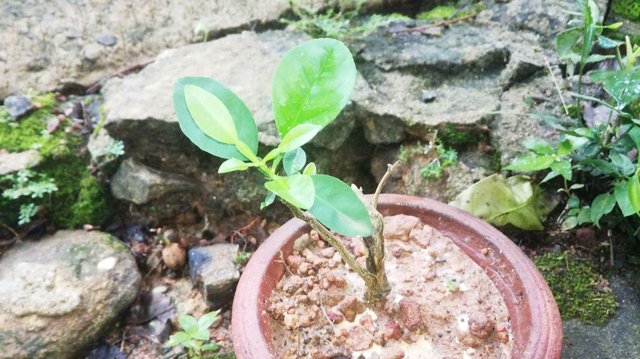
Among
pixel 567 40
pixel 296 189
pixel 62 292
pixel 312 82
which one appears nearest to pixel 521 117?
pixel 567 40

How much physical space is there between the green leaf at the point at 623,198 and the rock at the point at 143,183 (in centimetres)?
143

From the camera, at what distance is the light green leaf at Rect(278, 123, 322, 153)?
829 mm

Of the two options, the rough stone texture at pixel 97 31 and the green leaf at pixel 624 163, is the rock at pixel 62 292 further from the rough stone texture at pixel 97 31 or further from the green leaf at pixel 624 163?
the green leaf at pixel 624 163

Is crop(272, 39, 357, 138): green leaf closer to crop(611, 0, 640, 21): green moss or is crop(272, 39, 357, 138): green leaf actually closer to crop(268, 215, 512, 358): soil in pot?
crop(268, 215, 512, 358): soil in pot

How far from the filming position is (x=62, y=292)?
65.5 inches

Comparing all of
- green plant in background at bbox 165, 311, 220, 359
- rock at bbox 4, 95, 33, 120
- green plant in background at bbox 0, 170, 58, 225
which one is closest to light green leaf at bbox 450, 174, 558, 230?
green plant in background at bbox 165, 311, 220, 359

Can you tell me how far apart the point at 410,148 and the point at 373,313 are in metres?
0.77

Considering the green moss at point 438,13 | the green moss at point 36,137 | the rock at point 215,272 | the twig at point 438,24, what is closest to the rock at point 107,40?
the green moss at point 36,137

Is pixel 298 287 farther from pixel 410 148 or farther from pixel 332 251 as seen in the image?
pixel 410 148

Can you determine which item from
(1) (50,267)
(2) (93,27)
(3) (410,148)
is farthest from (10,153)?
(3) (410,148)

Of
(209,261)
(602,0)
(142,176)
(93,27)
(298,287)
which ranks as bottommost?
(209,261)

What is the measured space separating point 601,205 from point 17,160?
77.9 inches

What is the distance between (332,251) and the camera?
4.51 ft

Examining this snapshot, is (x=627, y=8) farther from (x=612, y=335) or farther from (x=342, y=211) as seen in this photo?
(x=342, y=211)
